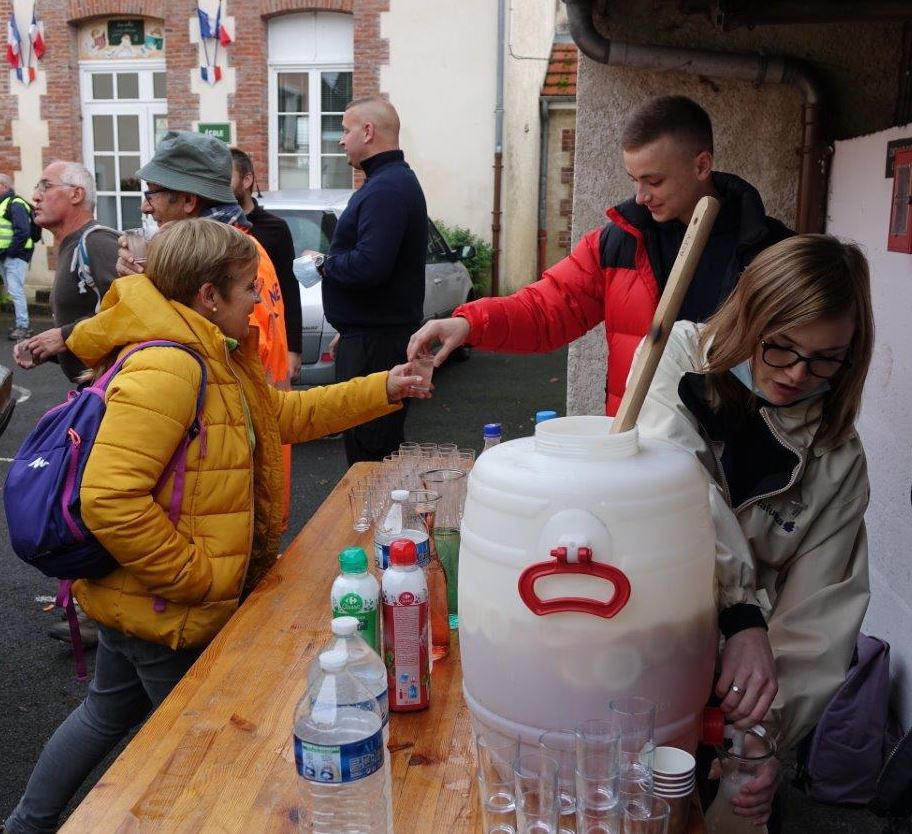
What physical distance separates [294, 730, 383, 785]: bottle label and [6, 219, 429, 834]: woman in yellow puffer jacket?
3.31 ft

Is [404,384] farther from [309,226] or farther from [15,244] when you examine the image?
[15,244]

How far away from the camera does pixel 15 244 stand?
1209 centimetres

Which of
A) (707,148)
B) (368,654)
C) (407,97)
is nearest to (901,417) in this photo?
(707,148)

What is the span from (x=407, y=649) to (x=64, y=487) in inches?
37.8

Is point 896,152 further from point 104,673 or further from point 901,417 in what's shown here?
point 104,673

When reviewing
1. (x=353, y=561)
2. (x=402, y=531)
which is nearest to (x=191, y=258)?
(x=402, y=531)

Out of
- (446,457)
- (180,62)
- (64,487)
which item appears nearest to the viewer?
(64,487)

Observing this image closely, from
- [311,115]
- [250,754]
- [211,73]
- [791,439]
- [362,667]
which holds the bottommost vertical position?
[250,754]

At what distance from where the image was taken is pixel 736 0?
12.4 ft

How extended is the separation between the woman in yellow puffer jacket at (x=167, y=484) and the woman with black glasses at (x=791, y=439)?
1068mm

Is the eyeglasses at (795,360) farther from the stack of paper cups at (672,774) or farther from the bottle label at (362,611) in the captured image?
the bottle label at (362,611)

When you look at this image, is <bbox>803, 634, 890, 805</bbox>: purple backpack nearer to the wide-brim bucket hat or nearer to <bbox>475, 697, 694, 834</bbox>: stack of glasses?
<bbox>475, 697, 694, 834</bbox>: stack of glasses

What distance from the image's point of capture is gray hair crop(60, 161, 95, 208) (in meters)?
3.98

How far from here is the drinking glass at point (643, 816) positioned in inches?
50.7
